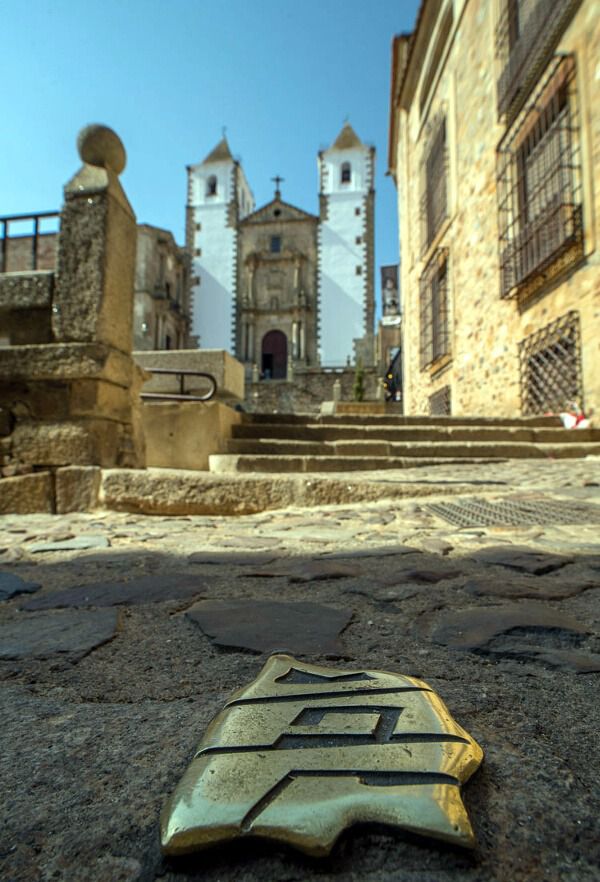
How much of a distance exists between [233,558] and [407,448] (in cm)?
345

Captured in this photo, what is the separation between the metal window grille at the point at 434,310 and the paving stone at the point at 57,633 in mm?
10089

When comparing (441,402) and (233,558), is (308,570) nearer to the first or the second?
(233,558)

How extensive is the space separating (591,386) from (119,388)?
18.3ft

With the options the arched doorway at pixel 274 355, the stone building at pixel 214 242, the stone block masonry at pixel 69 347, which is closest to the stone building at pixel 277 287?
the arched doorway at pixel 274 355

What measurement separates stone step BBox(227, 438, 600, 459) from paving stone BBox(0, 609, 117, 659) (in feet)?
11.8

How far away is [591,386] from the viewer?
6.15 metres

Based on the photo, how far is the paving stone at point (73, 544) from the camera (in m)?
2.18

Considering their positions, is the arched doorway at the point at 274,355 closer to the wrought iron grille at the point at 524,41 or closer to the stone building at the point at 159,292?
the stone building at the point at 159,292

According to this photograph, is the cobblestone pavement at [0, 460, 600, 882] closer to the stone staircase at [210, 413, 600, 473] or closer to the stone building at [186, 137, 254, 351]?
the stone staircase at [210, 413, 600, 473]

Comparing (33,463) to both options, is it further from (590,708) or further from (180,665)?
(590,708)

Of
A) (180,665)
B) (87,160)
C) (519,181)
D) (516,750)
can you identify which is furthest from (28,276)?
(519,181)

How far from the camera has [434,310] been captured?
11500mm

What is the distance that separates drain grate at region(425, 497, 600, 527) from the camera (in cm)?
252

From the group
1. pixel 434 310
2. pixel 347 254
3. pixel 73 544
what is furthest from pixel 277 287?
pixel 73 544
